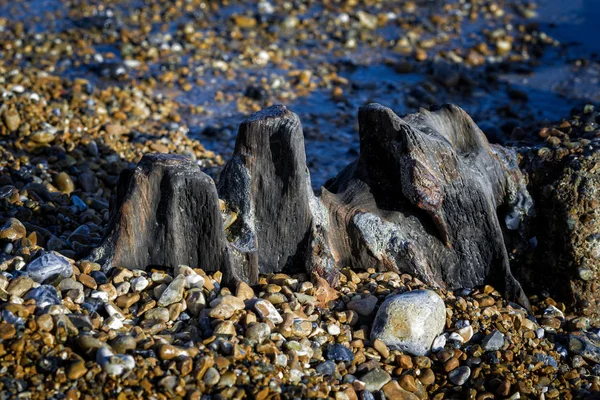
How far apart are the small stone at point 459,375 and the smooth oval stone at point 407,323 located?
0.19m

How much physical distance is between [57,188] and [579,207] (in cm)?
417

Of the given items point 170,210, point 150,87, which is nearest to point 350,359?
point 170,210

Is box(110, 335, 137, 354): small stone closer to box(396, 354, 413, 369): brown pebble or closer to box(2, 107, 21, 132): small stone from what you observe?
box(396, 354, 413, 369): brown pebble

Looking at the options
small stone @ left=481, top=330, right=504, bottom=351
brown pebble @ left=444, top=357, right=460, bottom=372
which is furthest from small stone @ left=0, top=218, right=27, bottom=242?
small stone @ left=481, top=330, right=504, bottom=351

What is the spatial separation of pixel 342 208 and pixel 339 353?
1.18 m

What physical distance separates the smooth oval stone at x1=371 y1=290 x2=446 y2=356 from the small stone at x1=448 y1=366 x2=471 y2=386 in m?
0.19

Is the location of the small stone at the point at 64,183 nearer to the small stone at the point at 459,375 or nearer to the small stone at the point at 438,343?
the small stone at the point at 438,343

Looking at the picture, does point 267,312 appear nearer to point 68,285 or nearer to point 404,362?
point 404,362

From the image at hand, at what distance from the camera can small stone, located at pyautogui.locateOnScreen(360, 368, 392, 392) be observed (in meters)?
3.82

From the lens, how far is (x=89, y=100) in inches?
325

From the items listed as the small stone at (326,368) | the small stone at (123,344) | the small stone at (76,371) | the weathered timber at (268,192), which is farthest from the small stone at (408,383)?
the small stone at (76,371)

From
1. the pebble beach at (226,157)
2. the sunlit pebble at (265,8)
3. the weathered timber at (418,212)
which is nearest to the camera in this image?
the pebble beach at (226,157)

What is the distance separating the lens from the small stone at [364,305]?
4293 millimetres

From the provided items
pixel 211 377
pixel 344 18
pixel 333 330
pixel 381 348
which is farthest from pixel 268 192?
pixel 344 18
